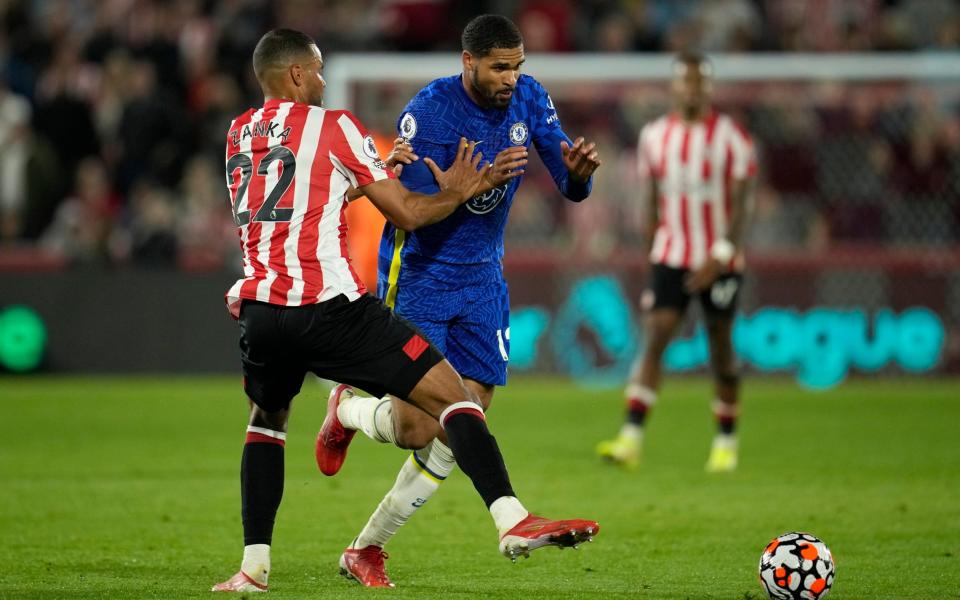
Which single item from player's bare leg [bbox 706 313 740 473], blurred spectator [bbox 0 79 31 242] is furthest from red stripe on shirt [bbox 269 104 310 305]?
blurred spectator [bbox 0 79 31 242]

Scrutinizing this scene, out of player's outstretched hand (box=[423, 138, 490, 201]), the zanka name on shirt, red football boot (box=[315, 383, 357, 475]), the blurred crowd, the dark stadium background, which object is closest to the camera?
the zanka name on shirt

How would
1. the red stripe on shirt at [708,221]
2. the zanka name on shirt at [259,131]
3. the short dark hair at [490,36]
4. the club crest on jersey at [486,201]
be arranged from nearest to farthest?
the zanka name on shirt at [259,131], the short dark hair at [490,36], the club crest on jersey at [486,201], the red stripe on shirt at [708,221]

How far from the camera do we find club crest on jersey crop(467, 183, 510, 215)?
235 inches

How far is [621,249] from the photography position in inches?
571

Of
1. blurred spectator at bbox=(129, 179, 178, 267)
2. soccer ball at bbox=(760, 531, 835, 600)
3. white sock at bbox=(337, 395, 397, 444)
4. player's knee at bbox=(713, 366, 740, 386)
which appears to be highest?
blurred spectator at bbox=(129, 179, 178, 267)

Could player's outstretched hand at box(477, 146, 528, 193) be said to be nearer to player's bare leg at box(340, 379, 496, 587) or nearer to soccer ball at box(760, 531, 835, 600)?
player's bare leg at box(340, 379, 496, 587)

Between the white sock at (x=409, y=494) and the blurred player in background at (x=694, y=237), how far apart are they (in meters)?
3.69

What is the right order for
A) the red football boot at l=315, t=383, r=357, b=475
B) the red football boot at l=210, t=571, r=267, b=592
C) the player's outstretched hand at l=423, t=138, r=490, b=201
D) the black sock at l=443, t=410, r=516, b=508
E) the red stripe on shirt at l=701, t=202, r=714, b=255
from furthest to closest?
the red stripe on shirt at l=701, t=202, r=714, b=255 → the red football boot at l=315, t=383, r=357, b=475 → the player's outstretched hand at l=423, t=138, r=490, b=201 → the red football boot at l=210, t=571, r=267, b=592 → the black sock at l=443, t=410, r=516, b=508

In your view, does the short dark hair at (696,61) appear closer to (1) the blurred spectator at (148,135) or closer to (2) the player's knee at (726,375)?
(2) the player's knee at (726,375)

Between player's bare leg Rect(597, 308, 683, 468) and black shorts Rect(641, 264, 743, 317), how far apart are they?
0.06 m

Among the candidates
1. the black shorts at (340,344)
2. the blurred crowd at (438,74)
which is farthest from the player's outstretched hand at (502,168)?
the blurred crowd at (438,74)

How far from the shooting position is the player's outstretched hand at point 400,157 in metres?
5.81

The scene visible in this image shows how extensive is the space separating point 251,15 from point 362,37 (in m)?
1.50

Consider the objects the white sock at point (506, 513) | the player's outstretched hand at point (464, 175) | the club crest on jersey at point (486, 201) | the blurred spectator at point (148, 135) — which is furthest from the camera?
the blurred spectator at point (148, 135)
